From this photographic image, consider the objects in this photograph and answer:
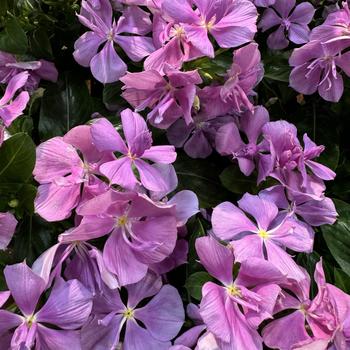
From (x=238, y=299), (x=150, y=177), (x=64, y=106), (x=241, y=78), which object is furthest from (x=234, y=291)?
(x=64, y=106)

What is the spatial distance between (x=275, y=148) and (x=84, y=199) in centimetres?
19

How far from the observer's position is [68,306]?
42 centimetres

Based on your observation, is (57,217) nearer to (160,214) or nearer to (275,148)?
(160,214)

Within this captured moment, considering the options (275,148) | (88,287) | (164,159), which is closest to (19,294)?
(88,287)

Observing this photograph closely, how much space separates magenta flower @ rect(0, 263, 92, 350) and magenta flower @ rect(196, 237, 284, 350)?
0.10 meters

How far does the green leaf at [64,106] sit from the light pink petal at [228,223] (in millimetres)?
244

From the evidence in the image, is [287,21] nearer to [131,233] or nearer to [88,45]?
[88,45]

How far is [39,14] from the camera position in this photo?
2.18ft

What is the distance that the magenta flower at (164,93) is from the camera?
484mm

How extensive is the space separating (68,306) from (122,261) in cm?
5

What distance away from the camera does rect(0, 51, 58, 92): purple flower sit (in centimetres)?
61

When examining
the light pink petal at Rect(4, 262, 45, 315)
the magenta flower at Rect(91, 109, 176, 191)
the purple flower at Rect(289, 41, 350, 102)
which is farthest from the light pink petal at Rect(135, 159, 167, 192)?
the purple flower at Rect(289, 41, 350, 102)

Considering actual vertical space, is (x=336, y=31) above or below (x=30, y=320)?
above

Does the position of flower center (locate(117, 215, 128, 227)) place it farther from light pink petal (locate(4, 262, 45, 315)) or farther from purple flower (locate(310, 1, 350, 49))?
purple flower (locate(310, 1, 350, 49))
